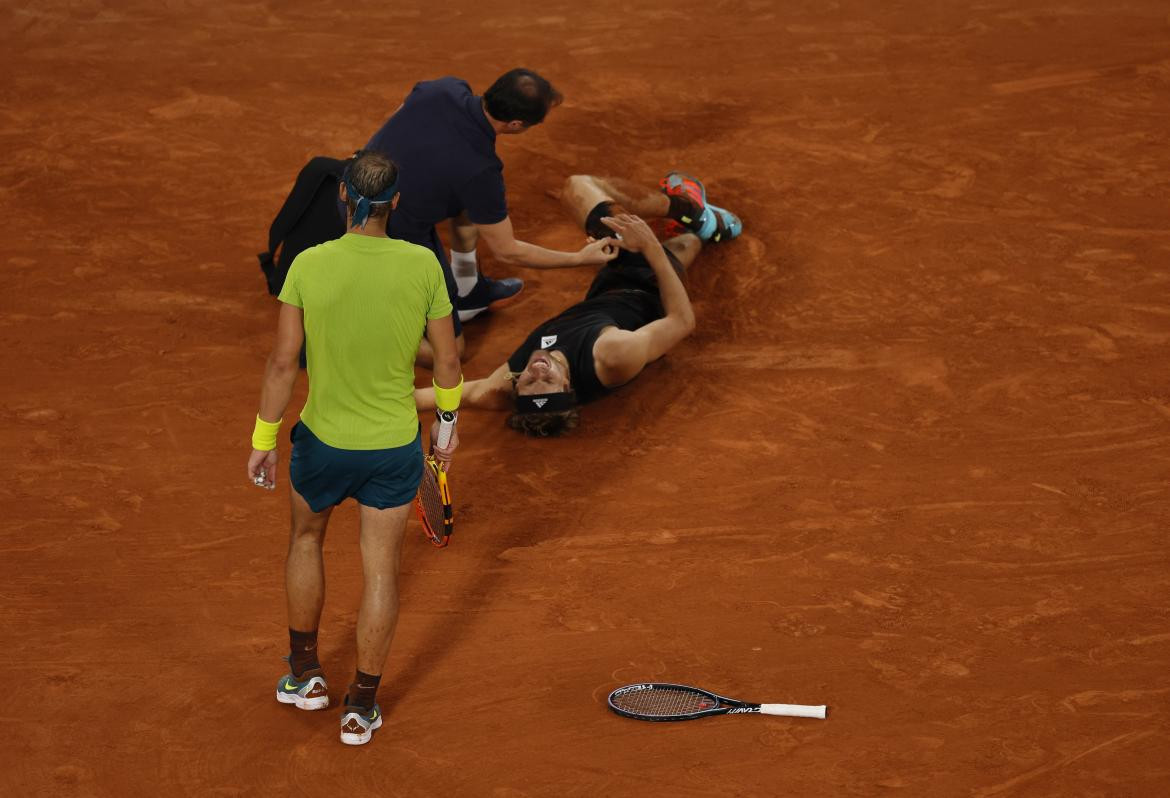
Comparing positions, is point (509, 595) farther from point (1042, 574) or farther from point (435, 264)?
point (1042, 574)

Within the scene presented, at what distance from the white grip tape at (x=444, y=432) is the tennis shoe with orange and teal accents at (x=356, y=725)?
106 centimetres

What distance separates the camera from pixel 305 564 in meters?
4.85

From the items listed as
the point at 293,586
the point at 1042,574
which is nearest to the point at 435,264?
the point at 293,586

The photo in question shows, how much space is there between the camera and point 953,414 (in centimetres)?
671

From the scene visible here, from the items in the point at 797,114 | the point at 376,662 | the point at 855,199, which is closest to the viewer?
the point at 376,662

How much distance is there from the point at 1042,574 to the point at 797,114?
15.3ft

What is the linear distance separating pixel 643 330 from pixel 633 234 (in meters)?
0.58

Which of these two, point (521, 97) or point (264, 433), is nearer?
point (264, 433)

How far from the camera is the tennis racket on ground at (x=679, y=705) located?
16.3ft

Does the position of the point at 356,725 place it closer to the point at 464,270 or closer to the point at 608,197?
the point at 464,270

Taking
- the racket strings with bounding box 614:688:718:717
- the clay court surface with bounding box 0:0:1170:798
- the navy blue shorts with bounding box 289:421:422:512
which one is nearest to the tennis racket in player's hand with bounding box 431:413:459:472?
the navy blue shorts with bounding box 289:421:422:512

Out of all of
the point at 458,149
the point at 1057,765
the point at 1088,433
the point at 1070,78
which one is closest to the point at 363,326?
the point at 458,149

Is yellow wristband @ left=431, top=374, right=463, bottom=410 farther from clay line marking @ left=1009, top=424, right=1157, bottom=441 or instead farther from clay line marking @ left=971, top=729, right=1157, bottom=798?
clay line marking @ left=1009, top=424, right=1157, bottom=441

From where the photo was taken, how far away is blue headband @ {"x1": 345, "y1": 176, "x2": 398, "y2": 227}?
4363mm
